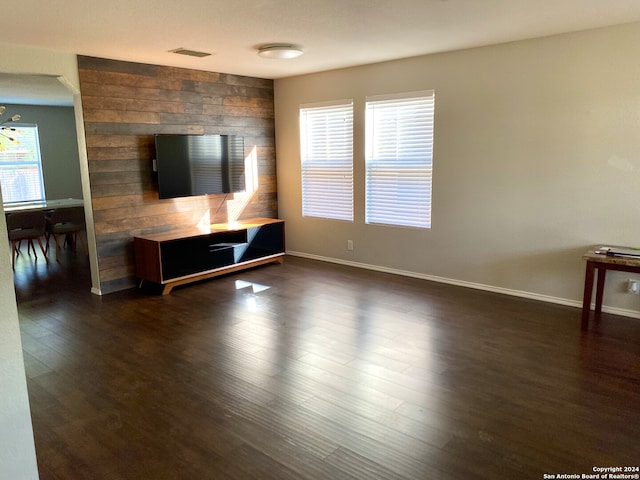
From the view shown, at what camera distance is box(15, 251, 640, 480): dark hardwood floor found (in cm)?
220

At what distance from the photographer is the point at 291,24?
139 inches

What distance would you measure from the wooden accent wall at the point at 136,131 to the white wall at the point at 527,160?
1674mm

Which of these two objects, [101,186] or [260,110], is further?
[260,110]

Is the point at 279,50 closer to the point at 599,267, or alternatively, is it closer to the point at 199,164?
the point at 199,164

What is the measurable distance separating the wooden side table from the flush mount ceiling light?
3102mm

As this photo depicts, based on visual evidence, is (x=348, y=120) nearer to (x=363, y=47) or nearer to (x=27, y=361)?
(x=363, y=47)

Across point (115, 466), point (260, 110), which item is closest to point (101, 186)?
point (260, 110)

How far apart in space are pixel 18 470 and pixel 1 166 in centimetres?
886

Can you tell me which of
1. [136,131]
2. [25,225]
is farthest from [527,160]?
[25,225]

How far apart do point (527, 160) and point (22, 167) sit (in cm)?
885

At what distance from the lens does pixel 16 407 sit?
4.85 ft

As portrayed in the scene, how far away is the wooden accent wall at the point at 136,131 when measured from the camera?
4.68 m

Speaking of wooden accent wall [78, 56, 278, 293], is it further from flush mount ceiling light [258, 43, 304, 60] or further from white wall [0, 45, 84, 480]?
white wall [0, 45, 84, 480]

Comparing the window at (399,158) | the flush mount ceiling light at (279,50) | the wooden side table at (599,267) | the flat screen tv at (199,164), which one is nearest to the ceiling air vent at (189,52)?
the flush mount ceiling light at (279,50)
